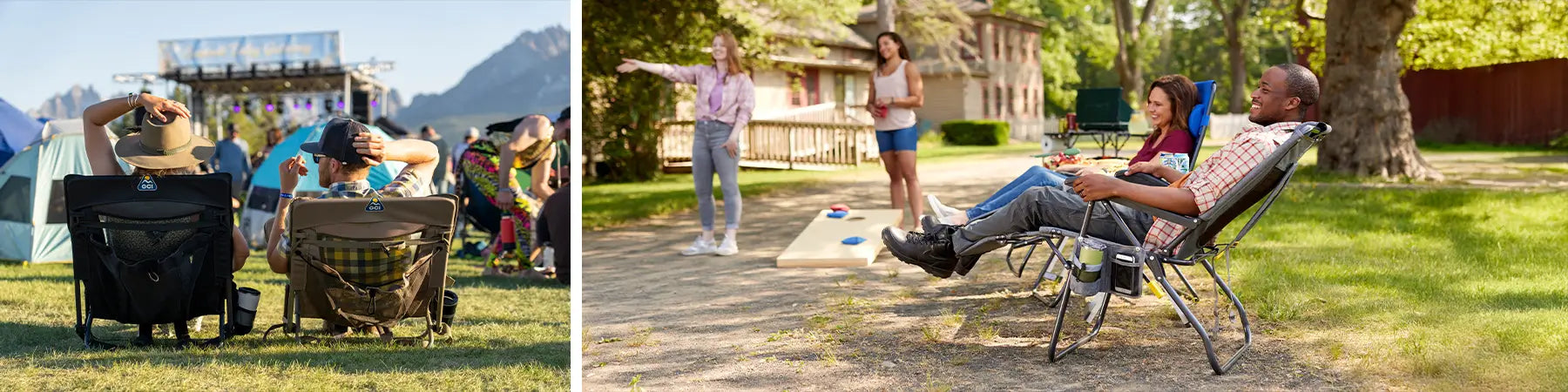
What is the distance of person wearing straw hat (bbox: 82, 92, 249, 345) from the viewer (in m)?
5.08

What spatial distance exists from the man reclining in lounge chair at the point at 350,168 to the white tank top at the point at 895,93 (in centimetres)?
343

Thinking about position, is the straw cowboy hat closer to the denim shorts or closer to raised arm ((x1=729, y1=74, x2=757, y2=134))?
raised arm ((x1=729, y1=74, x2=757, y2=134))

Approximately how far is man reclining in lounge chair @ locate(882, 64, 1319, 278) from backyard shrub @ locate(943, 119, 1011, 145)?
29.7 metres

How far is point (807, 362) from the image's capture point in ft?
15.0

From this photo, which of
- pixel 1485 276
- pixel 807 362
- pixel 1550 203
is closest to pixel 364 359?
pixel 807 362

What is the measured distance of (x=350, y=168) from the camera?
5281 mm

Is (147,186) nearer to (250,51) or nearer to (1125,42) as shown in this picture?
(250,51)

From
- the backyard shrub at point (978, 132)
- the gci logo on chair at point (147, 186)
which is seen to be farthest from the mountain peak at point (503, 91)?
the gci logo on chair at point (147, 186)

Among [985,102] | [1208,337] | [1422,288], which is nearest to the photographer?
[1208,337]

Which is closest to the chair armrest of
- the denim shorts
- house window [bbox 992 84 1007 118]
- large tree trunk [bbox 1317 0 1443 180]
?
the denim shorts

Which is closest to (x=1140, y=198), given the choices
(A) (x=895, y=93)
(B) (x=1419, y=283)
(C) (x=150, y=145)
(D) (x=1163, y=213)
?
(D) (x=1163, y=213)

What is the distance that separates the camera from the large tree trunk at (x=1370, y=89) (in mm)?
13195

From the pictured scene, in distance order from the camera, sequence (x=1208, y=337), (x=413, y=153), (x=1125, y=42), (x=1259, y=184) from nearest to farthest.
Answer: (x=1259, y=184), (x=1208, y=337), (x=413, y=153), (x=1125, y=42)

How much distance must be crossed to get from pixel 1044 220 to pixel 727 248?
11.5 ft
